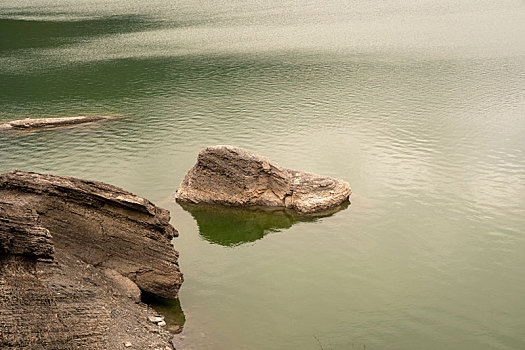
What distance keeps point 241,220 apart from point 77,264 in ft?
36.0

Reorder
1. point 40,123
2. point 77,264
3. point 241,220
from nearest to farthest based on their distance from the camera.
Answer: point 77,264 < point 241,220 < point 40,123

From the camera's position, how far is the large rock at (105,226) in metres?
19.8

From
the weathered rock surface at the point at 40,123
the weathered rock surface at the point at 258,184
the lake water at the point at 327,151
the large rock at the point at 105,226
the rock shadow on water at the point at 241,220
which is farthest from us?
the weathered rock surface at the point at 40,123

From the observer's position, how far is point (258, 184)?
29.5 meters

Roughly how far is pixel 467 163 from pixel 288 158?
11.1 m

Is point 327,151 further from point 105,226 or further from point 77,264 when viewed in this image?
point 77,264

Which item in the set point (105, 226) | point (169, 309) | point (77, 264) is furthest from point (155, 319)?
point (105, 226)

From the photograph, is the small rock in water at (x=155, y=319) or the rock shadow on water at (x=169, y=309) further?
the rock shadow on water at (x=169, y=309)

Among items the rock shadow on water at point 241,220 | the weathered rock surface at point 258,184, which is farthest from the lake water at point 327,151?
the weathered rock surface at point 258,184

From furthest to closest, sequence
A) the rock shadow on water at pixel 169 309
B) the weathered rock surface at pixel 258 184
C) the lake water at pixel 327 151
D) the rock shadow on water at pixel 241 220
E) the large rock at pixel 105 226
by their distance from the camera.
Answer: the weathered rock surface at pixel 258 184, the rock shadow on water at pixel 241 220, the lake water at pixel 327 151, the rock shadow on water at pixel 169 309, the large rock at pixel 105 226

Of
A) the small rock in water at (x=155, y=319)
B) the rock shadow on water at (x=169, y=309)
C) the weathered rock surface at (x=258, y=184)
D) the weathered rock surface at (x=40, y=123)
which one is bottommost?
the rock shadow on water at (x=169, y=309)

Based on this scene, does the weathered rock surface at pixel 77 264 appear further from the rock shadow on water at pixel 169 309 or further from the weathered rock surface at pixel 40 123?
the weathered rock surface at pixel 40 123

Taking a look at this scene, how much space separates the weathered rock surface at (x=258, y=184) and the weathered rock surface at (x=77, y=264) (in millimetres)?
7585

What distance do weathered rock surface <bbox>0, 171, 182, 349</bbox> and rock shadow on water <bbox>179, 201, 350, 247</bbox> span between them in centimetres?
634
